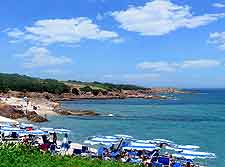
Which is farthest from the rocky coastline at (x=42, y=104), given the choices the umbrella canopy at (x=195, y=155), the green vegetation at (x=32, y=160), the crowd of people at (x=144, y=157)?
the green vegetation at (x=32, y=160)

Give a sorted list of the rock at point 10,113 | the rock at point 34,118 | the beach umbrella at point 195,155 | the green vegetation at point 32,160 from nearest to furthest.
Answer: the green vegetation at point 32,160 → the beach umbrella at point 195,155 → the rock at point 34,118 → the rock at point 10,113

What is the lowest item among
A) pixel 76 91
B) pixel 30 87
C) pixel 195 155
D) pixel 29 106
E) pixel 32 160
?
pixel 195 155

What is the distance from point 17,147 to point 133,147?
10.1m

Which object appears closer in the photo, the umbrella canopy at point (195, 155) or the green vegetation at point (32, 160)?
the green vegetation at point (32, 160)

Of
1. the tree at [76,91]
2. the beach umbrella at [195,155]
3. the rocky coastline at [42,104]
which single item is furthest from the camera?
the tree at [76,91]

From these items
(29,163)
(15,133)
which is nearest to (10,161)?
(29,163)

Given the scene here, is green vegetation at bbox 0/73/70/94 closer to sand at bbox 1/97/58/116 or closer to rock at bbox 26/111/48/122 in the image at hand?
sand at bbox 1/97/58/116

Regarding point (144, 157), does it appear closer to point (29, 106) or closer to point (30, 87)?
point (29, 106)

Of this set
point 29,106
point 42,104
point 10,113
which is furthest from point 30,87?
point 10,113

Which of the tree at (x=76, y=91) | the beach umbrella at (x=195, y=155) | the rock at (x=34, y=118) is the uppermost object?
the tree at (x=76, y=91)

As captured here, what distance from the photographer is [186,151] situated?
28812mm

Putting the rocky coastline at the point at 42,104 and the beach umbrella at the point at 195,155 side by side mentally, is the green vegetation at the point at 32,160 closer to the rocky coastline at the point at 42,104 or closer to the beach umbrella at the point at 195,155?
the beach umbrella at the point at 195,155

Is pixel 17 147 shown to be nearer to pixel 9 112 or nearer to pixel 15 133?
pixel 15 133

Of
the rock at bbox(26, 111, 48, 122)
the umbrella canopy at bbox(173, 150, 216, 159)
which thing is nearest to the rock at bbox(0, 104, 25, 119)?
the rock at bbox(26, 111, 48, 122)
